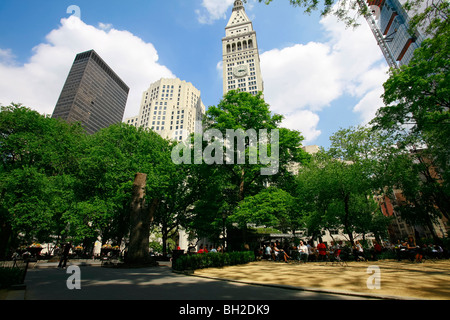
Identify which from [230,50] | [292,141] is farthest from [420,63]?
[230,50]

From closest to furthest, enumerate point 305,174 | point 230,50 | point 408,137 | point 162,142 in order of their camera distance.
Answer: point 408,137 < point 162,142 < point 305,174 < point 230,50

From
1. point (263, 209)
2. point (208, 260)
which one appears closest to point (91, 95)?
point (263, 209)

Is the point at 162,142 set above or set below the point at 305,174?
above

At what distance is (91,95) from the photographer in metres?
160

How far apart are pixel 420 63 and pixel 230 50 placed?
107 m

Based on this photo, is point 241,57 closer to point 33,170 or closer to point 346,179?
point 346,179

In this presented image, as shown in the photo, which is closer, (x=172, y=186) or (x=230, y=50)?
(x=172, y=186)

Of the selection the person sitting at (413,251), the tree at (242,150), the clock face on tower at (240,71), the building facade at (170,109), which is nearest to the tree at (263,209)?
the tree at (242,150)

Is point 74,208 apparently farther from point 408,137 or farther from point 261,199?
point 408,137

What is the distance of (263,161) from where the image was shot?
1902 centimetres

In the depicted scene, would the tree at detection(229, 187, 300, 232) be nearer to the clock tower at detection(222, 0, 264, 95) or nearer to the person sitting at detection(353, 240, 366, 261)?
the person sitting at detection(353, 240, 366, 261)

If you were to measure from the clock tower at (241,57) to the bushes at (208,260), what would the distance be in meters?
77.1

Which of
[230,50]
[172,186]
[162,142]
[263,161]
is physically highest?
[230,50]
